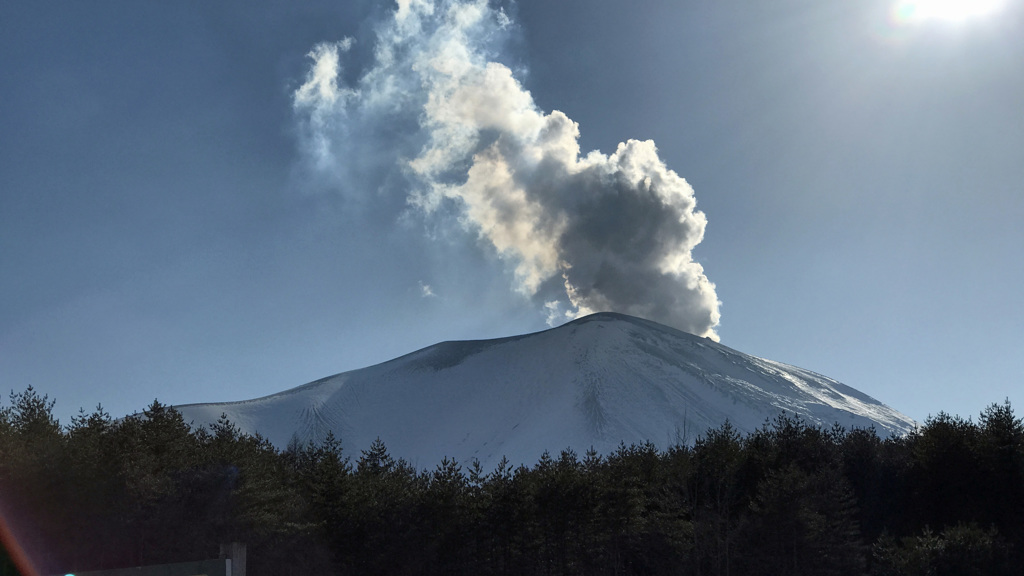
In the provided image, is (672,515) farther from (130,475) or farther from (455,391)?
(455,391)

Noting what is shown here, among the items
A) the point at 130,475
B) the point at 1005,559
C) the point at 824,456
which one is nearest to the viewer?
the point at 1005,559

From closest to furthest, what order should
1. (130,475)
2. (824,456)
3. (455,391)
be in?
(130,475), (824,456), (455,391)

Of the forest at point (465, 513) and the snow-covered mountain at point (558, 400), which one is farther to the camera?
the snow-covered mountain at point (558, 400)

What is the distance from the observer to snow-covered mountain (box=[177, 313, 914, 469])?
148 m

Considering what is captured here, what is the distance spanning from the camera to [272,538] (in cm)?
3247

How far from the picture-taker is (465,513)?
33.9 m

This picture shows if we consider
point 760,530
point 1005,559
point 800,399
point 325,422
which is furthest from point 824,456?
point 325,422

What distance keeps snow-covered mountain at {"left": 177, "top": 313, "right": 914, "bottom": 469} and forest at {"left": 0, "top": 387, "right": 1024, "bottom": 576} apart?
323 ft

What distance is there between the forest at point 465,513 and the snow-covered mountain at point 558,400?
98.4 m

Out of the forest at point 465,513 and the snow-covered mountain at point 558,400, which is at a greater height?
the snow-covered mountain at point 558,400

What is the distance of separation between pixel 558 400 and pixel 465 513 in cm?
12762

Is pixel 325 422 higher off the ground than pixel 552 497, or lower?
higher

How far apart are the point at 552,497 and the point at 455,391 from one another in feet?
488

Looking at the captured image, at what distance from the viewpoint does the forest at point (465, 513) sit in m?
30.4
